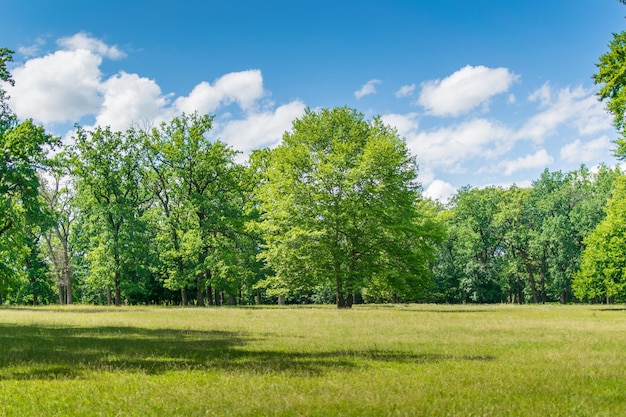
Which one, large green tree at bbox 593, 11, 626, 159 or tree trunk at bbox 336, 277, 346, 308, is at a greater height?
large green tree at bbox 593, 11, 626, 159

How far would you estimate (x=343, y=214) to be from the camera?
140ft

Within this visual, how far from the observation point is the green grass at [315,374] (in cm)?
934

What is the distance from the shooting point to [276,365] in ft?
44.3

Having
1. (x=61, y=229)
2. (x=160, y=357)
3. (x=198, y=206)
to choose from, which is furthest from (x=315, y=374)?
(x=61, y=229)

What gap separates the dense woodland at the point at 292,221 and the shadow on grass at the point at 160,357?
14634 millimetres

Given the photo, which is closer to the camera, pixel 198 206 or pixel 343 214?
pixel 343 214

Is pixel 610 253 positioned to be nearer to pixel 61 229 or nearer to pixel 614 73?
pixel 614 73

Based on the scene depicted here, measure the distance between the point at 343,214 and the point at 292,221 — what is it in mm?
4335

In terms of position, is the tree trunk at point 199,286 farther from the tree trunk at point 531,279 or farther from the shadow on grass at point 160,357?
the tree trunk at point 531,279

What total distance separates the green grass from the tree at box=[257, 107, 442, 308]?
73.0 ft

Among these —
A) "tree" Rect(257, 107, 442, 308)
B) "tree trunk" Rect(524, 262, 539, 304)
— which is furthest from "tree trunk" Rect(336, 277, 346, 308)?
"tree trunk" Rect(524, 262, 539, 304)

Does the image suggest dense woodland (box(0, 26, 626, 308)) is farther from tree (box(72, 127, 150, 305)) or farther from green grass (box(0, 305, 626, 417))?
green grass (box(0, 305, 626, 417))

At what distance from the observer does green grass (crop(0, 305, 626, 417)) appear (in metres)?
9.34

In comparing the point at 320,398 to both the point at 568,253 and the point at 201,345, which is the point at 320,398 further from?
the point at 568,253
